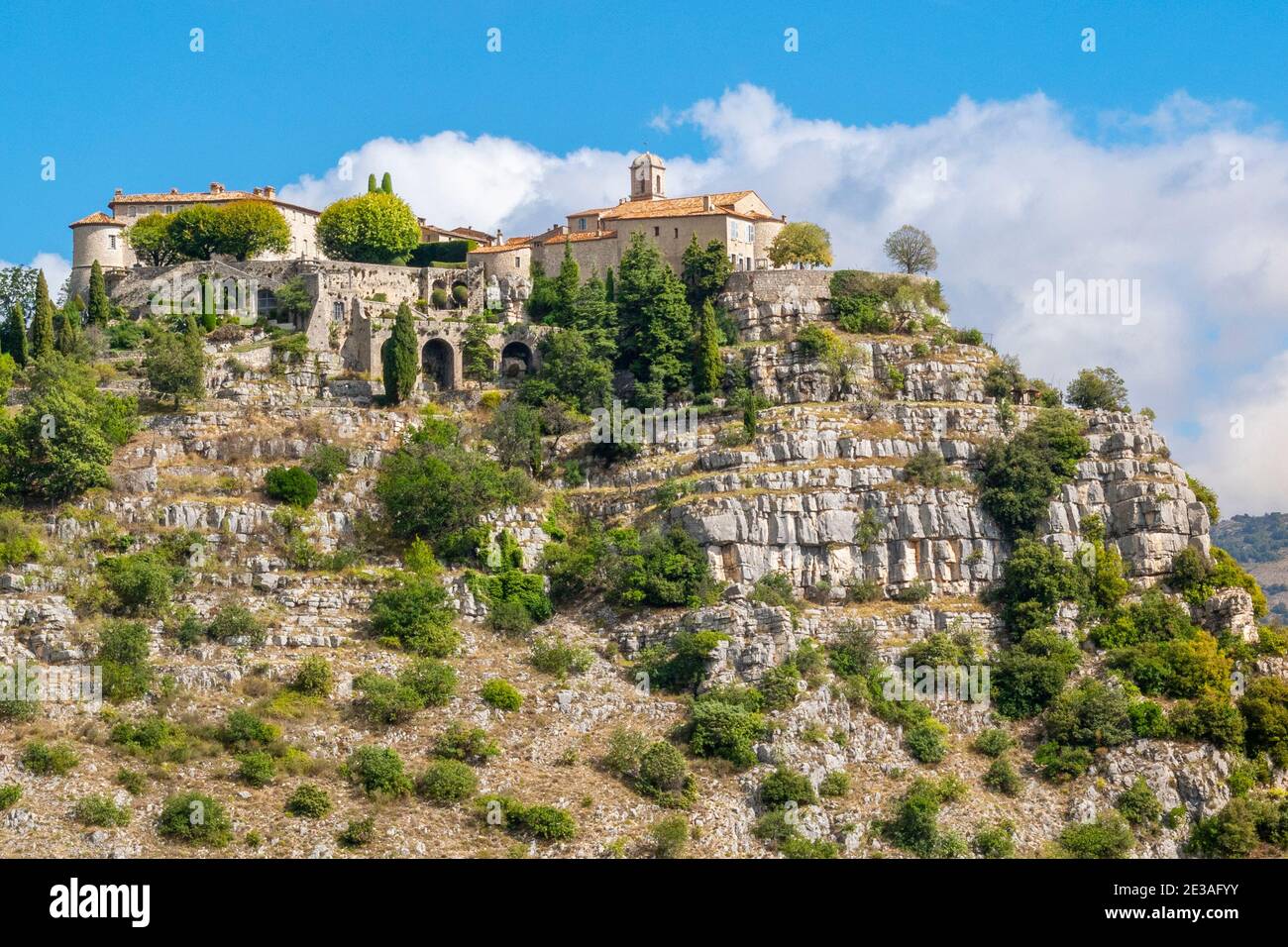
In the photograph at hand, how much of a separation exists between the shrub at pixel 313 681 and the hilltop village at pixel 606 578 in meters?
0.11

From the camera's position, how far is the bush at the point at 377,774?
51.5 meters

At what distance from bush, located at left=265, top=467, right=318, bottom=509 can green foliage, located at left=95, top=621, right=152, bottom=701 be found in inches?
384

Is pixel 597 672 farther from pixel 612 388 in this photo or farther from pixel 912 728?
pixel 612 388

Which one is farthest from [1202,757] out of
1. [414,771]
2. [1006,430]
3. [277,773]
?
[277,773]

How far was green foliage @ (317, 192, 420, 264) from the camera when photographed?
84562 mm

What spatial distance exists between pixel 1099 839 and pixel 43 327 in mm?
45036

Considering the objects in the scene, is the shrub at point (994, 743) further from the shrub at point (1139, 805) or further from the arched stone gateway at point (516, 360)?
the arched stone gateway at point (516, 360)

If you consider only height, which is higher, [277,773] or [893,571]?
[893,571]

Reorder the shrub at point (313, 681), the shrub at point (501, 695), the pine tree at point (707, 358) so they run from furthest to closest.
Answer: the pine tree at point (707, 358)
the shrub at point (501, 695)
the shrub at point (313, 681)

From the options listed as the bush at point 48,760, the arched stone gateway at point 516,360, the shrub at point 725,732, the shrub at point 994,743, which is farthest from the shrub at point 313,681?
the arched stone gateway at point 516,360

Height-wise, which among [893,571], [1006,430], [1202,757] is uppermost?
[1006,430]
